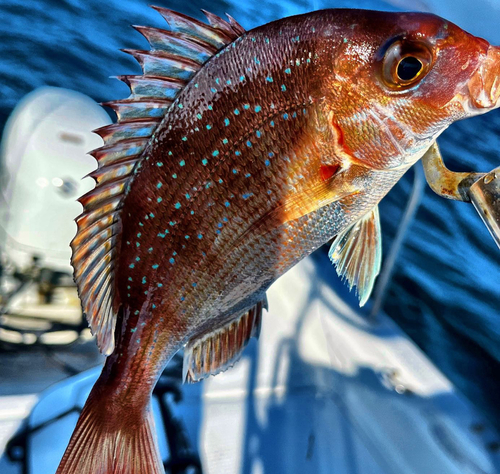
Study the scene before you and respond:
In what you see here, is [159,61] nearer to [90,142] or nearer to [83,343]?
[90,142]

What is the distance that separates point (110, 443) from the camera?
859 mm

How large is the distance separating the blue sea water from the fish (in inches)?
124

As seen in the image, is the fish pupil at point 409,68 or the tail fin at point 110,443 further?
the tail fin at point 110,443

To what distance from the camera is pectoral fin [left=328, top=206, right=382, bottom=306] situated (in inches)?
32.9

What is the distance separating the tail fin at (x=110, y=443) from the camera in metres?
0.83

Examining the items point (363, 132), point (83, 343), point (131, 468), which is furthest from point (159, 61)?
point (83, 343)

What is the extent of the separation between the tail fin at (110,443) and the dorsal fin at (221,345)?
149mm

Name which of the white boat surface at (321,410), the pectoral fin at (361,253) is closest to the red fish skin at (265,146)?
the pectoral fin at (361,253)

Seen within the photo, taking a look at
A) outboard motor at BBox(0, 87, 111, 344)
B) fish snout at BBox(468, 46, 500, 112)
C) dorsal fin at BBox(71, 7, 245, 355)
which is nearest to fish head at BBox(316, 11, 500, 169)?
fish snout at BBox(468, 46, 500, 112)

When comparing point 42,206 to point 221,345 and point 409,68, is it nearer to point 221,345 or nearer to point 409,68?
point 221,345

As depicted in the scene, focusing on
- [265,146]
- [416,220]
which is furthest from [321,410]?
[416,220]

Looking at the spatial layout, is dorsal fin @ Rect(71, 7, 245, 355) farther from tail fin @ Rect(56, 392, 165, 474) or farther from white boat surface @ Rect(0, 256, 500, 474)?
white boat surface @ Rect(0, 256, 500, 474)

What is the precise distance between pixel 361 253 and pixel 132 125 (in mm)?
508

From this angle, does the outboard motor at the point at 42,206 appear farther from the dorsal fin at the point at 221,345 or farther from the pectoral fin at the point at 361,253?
the pectoral fin at the point at 361,253
